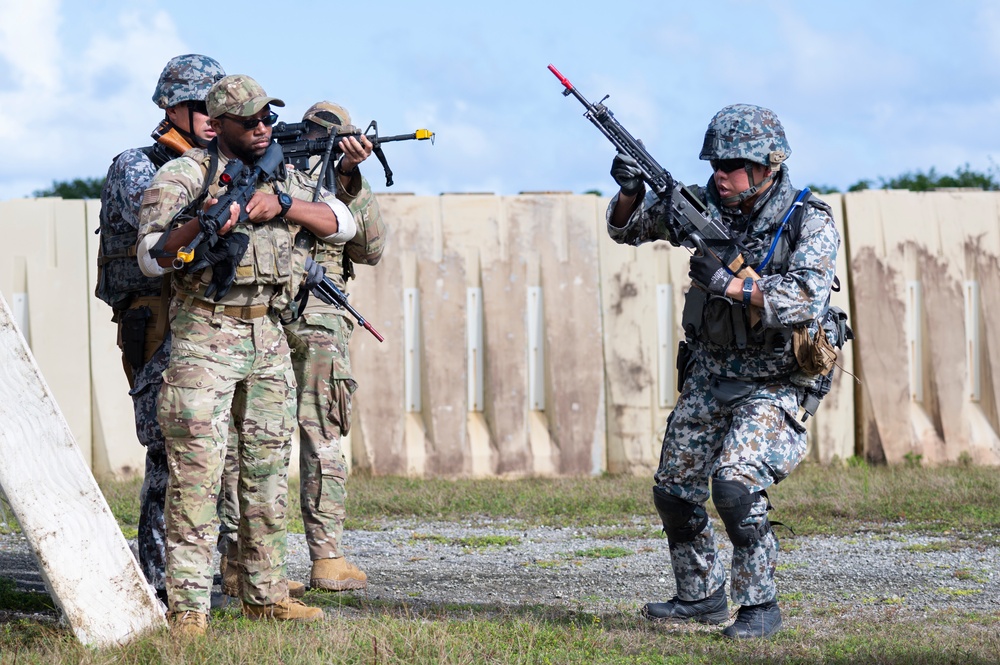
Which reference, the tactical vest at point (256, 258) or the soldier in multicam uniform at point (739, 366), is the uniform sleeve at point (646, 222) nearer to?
the soldier in multicam uniform at point (739, 366)

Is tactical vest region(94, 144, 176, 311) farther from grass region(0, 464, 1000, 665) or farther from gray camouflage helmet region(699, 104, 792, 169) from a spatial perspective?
gray camouflage helmet region(699, 104, 792, 169)

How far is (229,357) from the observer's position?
14.8 feet

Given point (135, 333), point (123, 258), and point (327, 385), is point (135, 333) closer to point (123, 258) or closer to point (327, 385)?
point (123, 258)

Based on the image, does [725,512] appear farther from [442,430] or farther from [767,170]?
[442,430]

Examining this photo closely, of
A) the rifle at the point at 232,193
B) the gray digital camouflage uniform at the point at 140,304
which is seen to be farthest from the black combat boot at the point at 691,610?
the rifle at the point at 232,193

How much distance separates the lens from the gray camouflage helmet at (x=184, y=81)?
5113mm

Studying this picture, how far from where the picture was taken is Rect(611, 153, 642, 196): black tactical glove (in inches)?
202

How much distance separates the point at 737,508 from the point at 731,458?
211mm

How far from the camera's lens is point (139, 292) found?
16.9ft

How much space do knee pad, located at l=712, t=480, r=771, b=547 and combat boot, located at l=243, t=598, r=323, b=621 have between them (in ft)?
5.63

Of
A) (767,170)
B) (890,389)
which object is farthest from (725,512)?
(890,389)

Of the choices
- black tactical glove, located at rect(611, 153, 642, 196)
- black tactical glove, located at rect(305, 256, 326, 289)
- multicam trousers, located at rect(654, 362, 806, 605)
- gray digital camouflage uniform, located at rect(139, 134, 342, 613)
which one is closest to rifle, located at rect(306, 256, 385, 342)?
black tactical glove, located at rect(305, 256, 326, 289)

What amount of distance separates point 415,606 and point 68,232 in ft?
18.2

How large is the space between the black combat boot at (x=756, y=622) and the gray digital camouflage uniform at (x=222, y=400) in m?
1.87
